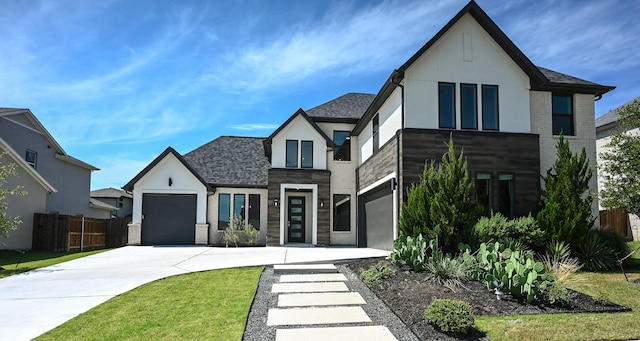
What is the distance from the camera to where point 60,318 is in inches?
246

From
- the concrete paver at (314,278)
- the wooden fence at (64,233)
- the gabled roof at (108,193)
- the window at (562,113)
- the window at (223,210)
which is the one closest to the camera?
the concrete paver at (314,278)

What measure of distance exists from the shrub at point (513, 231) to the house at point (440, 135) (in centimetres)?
164

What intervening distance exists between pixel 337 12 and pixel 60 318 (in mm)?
10374

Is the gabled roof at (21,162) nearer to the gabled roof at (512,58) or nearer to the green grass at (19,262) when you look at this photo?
the green grass at (19,262)

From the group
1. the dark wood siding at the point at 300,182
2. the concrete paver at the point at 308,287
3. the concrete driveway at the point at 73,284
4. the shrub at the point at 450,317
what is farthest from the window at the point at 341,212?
the shrub at the point at 450,317

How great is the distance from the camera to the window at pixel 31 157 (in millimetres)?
21984

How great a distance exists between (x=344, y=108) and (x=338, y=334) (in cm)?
1644

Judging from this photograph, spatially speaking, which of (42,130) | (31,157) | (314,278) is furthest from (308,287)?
(42,130)

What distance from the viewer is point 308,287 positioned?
848 cm

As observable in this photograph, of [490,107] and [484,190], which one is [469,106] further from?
[484,190]

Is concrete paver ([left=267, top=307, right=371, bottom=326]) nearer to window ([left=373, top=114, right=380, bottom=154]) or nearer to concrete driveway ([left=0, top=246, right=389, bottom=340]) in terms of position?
concrete driveway ([left=0, top=246, right=389, bottom=340])

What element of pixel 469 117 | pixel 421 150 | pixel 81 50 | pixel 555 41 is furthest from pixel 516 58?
pixel 81 50

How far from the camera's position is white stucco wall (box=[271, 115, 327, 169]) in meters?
19.6

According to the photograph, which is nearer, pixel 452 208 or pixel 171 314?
pixel 171 314
